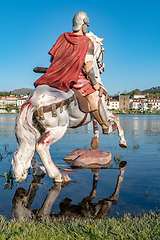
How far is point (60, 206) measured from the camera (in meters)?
3.15

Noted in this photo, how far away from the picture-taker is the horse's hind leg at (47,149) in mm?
3941

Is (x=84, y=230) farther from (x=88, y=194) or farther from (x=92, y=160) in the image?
(x=92, y=160)

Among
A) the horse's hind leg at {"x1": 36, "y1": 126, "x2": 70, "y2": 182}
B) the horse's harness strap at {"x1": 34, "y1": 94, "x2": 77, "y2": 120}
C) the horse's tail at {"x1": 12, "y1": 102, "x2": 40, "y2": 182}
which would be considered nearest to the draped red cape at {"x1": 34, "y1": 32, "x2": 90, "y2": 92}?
the horse's harness strap at {"x1": 34, "y1": 94, "x2": 77, "y2": 120}

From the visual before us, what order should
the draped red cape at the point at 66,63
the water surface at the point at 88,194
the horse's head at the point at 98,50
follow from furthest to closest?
the horse's head at the point at 98,50, the draped red cape at the point at 66,63, the water surface at the point at 88,194

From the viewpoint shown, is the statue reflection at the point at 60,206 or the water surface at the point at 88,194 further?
the water surface at the point at 88,194

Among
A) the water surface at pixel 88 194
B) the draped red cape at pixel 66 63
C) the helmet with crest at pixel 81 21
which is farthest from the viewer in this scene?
the helmet with crest at pixel 81 21

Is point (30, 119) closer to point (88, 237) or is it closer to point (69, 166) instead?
point (69, 166)

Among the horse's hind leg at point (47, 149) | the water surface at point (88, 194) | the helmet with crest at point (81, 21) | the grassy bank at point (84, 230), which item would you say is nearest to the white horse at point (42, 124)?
the horse's hind leg at point (47, 149)

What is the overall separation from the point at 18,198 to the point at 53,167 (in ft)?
2.59

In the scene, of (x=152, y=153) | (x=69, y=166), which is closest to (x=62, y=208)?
(x=69, y=166)

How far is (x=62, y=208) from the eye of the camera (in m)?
3.08

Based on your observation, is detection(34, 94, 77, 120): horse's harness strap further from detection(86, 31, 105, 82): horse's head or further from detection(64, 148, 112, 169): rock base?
detection(64, 148, 112, 169): rock base

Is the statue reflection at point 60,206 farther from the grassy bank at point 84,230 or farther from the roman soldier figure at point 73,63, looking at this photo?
the roman soldier figure at point 73,63

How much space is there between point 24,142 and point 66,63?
1.58 m
